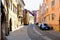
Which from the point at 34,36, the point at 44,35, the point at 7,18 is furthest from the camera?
the point at 44,35

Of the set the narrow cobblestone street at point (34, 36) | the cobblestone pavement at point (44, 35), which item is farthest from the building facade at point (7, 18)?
the cobblestone pavement at point (44, 35)

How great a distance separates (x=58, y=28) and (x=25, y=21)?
6001 centimetres

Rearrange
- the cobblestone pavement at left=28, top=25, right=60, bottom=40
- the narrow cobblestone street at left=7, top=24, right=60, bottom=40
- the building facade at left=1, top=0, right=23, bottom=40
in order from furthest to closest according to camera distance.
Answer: the cobblestone pavement at left=28, top=25, right=60, bottom=40 → the narrow cobblestone street at left=7, top=24, right=60, bottom=40 → the building facade at left=1, top=0, right=23, bottom=40

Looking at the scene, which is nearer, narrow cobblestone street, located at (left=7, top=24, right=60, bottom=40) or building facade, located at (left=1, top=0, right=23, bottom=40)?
building facade, located at (left=1, top=0, right=23, bottom=40)

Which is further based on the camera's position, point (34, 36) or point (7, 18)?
point (7, 18)

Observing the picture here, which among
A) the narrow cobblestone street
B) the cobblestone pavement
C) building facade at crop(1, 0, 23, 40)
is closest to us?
building facade at crop(1, 0, 23, 40)

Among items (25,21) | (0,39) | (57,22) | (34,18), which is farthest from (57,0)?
(34,18)

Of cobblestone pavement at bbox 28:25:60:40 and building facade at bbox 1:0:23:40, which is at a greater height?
building facade at bbox 1:0:23:40

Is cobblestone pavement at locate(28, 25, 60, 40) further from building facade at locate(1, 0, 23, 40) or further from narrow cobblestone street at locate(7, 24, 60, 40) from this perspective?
building facade at locate(1, 0, 23, 40)

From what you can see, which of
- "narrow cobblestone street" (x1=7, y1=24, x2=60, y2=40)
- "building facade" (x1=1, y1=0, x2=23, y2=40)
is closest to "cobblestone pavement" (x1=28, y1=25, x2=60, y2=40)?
"narrow cobblestone street" (x1=7, y1=24, x2=60, y2=40)

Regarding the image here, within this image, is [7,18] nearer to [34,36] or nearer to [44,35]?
[34,36]

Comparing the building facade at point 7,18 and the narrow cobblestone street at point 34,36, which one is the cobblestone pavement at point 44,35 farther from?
the building facade at point 7,18

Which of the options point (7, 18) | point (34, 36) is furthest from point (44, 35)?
point (7, 18)

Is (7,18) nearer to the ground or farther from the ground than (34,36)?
farther from the ground
